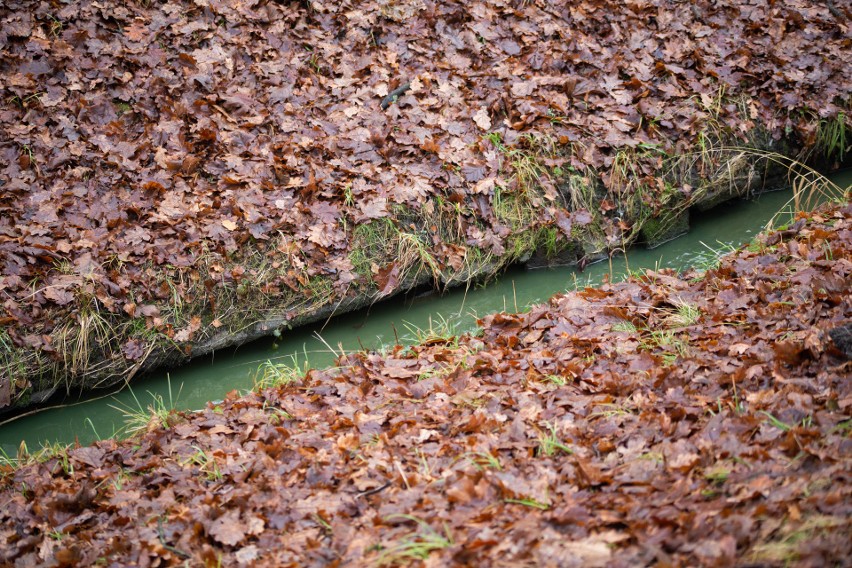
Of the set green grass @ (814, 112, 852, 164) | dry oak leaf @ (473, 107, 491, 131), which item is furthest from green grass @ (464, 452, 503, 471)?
green grass @ (814, 112, 852, 164)

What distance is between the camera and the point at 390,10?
6.60 m

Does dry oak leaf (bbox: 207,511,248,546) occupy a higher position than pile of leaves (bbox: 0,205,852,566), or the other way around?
pile of leaves (bbox: 0,205,852,566)

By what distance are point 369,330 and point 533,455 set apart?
270 cm

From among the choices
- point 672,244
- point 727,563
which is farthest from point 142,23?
point 727,563

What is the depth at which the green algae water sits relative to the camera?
4.71 m

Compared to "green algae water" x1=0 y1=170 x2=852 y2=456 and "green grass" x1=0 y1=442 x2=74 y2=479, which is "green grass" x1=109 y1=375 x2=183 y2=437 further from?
"green grass" x1=0 y1=442 x2=74 y2=479

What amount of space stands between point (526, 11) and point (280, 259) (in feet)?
12.2

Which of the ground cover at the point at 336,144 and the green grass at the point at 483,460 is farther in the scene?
the ground cover at the point at 336,144

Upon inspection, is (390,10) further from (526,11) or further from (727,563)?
(727,563)

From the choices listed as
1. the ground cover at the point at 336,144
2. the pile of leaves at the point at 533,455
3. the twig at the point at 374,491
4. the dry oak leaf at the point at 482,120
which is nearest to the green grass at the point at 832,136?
the ground cover at the point at 336,144

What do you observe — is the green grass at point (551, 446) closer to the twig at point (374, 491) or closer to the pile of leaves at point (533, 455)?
the pile of leaves at point (533, 455)

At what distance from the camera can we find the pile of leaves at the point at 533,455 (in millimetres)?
2221

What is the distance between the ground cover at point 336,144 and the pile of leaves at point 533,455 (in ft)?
4.16

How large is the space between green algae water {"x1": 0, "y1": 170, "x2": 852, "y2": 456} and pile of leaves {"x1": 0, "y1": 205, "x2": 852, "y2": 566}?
0.92 meters
